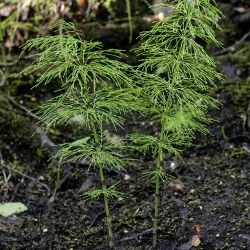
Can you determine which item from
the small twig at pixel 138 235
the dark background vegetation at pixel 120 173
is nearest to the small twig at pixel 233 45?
the dark background vegetation at pixel 120 173

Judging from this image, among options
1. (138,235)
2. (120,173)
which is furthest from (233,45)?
(138,235)

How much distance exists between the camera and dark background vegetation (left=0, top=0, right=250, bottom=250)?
2.24 m

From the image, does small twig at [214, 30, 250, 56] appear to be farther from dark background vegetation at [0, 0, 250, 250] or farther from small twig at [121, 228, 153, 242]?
small twig at [121, 228, 153, 242]

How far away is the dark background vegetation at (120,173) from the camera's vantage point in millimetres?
2240

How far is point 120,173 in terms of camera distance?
107 inches

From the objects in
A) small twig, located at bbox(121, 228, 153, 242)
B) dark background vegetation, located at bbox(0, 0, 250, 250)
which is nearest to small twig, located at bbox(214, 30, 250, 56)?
dark background vegetation, located at bbox(0, 0, 250, 250)

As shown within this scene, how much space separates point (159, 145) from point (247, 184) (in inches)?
28.5

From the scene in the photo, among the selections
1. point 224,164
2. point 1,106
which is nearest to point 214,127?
point 224,164

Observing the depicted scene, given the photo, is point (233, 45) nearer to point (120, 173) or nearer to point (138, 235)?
point (120, 173)

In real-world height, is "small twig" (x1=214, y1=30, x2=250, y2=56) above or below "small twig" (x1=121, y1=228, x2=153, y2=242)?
above

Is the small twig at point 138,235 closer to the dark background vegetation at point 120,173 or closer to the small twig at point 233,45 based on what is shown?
the dark background vegetation at point 120,173

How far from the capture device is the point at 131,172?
8.98ft

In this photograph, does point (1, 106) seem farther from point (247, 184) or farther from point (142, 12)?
point (247, 184)

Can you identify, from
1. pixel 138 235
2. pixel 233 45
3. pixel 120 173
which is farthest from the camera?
pixel 233 45
